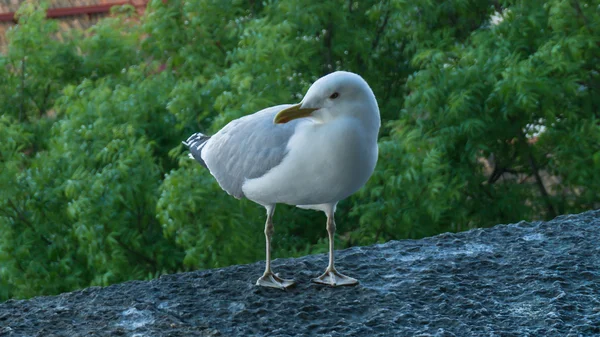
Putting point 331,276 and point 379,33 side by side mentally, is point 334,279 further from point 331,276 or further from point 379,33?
point 379,33

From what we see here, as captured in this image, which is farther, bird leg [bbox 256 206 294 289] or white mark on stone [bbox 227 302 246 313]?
bird leg [bbox 256 206 294 289]

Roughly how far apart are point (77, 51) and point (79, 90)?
654mm

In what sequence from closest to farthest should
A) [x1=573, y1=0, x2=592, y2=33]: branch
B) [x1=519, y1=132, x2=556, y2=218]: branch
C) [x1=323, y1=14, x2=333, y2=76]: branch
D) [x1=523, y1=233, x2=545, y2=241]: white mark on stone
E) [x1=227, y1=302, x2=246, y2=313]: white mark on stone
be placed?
[x1=227, y1=302, x2=246, y2=313]: white mark on stone
[x1=523, y1=233, x2=545, y2=241]: white mark on stone
[x1=573, y1=0, x2=592, y2=33]: branch
[x1=519, y1=132, x2=556, y2=218]: branch
[x1=323, y1=14, x2=333, y2=76]: branch

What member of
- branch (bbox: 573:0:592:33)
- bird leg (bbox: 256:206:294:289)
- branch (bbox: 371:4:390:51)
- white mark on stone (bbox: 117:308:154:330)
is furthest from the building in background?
white mark on stone (bbox: 117:308:154:330)

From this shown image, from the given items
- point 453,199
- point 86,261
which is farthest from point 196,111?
point 453,199

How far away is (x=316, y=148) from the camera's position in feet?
6.09

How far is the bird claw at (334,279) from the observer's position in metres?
2.07

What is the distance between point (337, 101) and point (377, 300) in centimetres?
44

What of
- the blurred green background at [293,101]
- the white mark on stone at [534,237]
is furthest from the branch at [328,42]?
the white mark on stone at [534,237]

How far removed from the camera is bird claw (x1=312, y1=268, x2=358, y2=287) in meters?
2.07

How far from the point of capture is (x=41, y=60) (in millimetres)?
5258

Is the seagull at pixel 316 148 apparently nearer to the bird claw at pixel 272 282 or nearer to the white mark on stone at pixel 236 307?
the bird claw at pixel 272 282

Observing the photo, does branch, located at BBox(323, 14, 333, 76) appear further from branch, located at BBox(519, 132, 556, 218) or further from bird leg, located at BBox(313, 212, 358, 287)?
bird leg, located at BBox(313, 212, 358, 287)

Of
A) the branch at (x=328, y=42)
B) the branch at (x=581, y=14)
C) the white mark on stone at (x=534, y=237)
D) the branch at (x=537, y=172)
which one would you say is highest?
the branch at (x=328, y=42)
